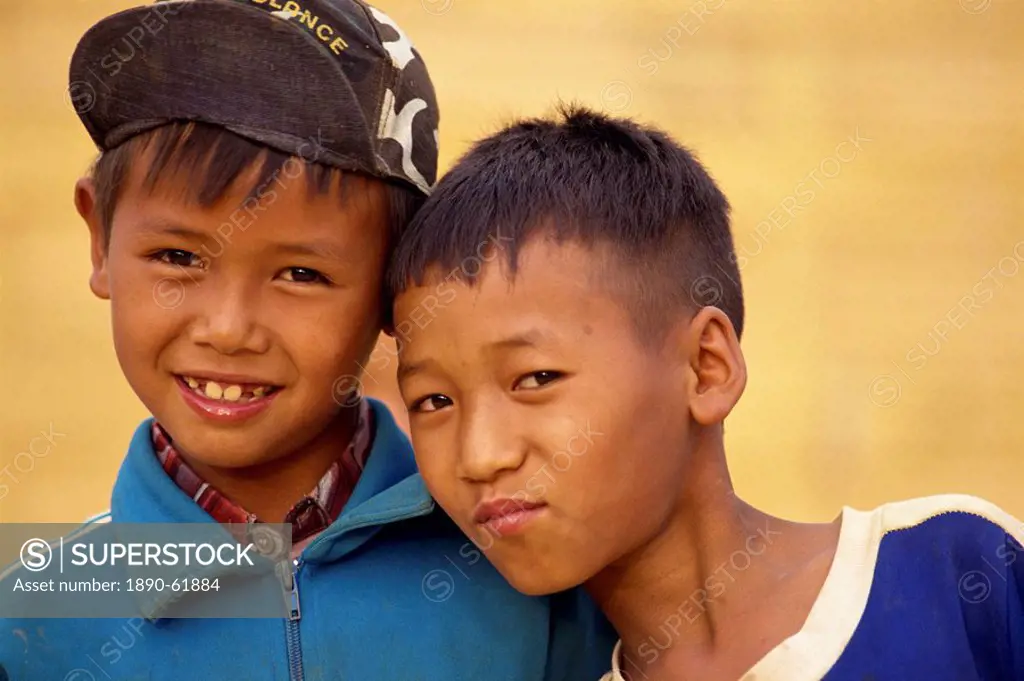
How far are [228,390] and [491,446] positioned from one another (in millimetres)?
496

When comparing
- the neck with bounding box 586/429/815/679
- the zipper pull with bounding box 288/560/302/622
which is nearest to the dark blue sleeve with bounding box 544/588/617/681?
the neck with bounding box 586/429/815/679

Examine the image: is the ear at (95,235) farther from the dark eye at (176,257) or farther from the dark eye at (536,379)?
the dark eye at (536,379)

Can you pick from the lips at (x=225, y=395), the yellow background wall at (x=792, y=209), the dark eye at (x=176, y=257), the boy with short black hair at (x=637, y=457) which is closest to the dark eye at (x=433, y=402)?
the boy with short black hair at (x=637, y=457)

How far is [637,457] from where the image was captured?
6.97 ft

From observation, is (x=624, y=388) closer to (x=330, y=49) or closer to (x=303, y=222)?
(x=303, y=222)

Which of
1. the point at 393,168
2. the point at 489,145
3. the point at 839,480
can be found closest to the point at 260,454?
the point at 393,168

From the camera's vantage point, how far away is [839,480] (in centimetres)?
545

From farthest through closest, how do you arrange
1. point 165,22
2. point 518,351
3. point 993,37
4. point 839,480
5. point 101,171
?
point 993,37 → point 839,480 → point 101,171 → point 165,22 → point 518,351

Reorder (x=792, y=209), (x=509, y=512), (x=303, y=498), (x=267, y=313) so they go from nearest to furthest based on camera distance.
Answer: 1. (x=509, y=512)
2. (x=267, y=313)
3. (x=303, y=498)
4. (x=792, y=209)

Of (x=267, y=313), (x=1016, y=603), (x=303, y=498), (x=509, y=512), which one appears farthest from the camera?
(x=303, y=498)

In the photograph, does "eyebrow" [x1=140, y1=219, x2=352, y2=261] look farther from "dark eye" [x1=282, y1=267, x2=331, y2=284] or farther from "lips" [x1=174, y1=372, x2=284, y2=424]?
"lips" [x1=174, y1=372, x2=284, y2=424]

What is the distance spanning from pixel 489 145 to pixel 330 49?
348mm

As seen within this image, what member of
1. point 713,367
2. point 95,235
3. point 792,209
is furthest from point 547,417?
point 792,209

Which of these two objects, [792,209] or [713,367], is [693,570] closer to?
[713,367]
